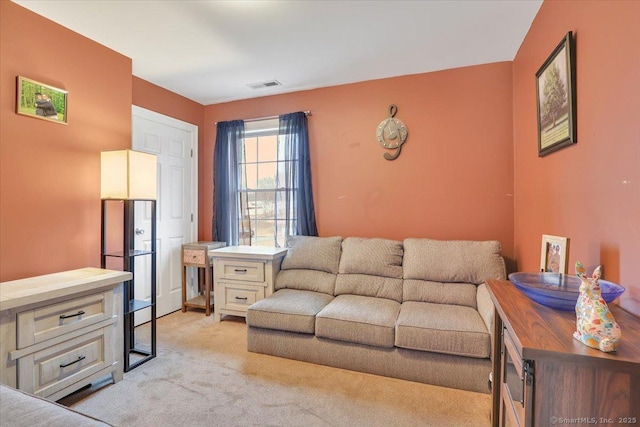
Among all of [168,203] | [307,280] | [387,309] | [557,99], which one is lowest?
[387,309]

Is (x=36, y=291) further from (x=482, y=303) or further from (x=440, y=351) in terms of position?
(x=482, y=303)

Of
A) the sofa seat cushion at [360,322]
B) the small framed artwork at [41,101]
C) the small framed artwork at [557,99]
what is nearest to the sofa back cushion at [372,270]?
the sofa seat cushion at [360,322]

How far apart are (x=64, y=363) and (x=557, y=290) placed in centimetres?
256

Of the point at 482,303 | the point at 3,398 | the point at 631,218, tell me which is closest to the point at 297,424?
the point at 3,398

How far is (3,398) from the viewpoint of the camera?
3.08ft

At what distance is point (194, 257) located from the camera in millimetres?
3453

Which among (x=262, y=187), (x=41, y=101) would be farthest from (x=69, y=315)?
(x=262, y=187)

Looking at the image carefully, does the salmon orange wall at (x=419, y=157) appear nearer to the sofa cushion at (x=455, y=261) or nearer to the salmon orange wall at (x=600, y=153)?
the sofa cushion at (x=455, y=261)

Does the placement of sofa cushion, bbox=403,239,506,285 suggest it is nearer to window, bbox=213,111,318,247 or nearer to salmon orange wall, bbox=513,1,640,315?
salmon orange wall, bbox=513,1,640,315

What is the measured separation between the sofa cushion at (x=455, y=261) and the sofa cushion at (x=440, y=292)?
0.14 ft

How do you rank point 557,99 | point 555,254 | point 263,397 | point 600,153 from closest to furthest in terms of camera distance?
1. point 600,153
2. point 555,254
3. point 557,99
4. point 263,397

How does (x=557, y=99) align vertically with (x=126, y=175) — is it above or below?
above

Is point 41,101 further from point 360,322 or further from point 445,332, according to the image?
point 445,332

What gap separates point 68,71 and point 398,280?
3.14 meters
